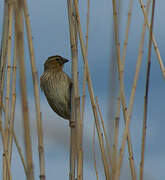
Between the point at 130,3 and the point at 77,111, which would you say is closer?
the point at 130,3

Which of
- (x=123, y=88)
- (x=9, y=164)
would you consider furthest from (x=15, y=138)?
(x=123, y=88)

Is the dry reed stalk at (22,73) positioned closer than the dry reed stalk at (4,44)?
Yes

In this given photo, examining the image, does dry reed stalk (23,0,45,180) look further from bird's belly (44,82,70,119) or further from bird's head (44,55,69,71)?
bird's head (44,55,69,71)

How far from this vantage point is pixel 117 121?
159cm

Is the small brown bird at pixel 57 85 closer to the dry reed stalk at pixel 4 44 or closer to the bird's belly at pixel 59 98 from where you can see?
the bird's belly at pixel 59 98

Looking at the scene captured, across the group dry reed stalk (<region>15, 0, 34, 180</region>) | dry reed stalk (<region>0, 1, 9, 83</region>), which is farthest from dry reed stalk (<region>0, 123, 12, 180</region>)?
dry reed stalk (<region>15, 0, 34, 180</region>)

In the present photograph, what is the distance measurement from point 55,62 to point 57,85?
0.34 metres

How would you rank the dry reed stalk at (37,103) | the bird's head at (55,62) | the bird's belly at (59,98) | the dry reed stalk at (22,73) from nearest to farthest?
1. the dry reed stalk at (22,73)
2. the dry reed stalk at (37,103)
3. the bird's belly at (59,98)
4. the bird's head at (55,62)

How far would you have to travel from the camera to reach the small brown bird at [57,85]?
2967 millimetres

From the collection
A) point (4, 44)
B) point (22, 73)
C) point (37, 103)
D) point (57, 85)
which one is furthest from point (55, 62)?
point (22, 73)

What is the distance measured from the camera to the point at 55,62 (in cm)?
328

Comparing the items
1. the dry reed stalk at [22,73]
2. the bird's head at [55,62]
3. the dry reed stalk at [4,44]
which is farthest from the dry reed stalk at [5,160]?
the bird's head at [55,62]

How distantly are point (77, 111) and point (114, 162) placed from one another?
0.34 m

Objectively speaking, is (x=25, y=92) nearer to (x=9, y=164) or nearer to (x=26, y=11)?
(x=26, y=11)
